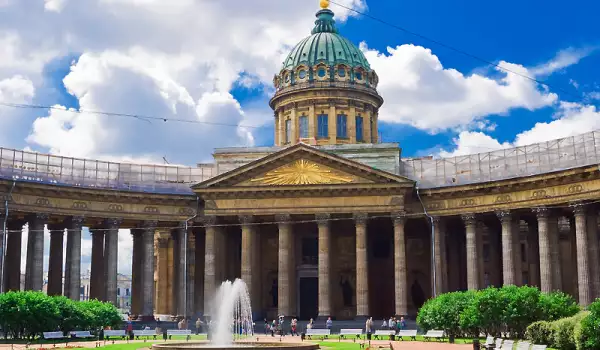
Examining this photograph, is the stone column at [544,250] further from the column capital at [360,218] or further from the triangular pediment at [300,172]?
the column capital at [360,218]

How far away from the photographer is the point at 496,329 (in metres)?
44.0

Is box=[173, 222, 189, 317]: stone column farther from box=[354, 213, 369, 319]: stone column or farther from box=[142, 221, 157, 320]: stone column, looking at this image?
box=[354, 213, 369, 319]: stone column

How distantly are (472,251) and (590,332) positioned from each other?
108 feet

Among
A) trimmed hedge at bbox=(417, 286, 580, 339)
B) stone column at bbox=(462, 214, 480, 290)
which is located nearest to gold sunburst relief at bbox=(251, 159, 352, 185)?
stone column at bbox=(462, 214, 480, 290)

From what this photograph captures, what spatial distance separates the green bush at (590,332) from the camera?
28.5m

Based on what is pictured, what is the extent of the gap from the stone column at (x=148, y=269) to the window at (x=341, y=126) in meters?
22.4

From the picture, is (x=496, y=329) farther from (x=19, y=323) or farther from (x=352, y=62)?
(x=352, y=62)

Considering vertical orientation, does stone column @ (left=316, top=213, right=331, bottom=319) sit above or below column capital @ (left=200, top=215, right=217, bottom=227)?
below

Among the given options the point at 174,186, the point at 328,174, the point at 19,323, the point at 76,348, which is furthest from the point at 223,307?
the point at 174,186

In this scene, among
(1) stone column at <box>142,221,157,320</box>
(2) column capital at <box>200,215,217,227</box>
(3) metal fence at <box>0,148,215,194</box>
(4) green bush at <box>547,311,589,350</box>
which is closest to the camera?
(4) green bush at <box>547,311,589,350</box>

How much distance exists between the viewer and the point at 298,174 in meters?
64.1

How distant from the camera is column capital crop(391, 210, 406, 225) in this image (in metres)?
62.8

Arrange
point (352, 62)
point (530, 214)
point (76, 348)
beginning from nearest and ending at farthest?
point (76, 348) < point (530, 214) < point (352, 62)

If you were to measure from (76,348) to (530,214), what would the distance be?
117 feet
